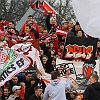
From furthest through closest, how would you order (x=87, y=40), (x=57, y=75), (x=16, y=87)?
(x=87, y=40) → (x=16, y=87) → (x=57, y=75)

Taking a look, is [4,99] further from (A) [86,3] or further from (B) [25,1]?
(B) [25,1]

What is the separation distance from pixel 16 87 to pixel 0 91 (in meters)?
0.42

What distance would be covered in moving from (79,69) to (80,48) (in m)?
1.11

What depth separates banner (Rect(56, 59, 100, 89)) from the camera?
11.7 m

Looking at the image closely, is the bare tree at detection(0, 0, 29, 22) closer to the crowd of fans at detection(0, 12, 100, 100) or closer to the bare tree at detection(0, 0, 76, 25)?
the bare tree at detection(0, 0, 76, 25)

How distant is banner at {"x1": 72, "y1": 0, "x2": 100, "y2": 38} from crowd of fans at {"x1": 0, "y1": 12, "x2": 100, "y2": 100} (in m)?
3.91

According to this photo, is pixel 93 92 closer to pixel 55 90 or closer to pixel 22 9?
pixel 55 90

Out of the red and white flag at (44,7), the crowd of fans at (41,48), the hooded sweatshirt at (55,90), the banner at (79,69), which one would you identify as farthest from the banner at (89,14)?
→ the red and white flag at (44,7)

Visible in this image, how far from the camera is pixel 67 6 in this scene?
4288 centimetres

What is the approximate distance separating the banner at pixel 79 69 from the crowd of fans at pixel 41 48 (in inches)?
12.1

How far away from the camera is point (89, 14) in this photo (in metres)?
6.76

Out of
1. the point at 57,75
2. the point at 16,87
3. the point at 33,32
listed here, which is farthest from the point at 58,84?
the point at 33,32

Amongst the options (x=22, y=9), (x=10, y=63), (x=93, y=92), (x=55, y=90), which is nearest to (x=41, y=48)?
(x=10, y=63)

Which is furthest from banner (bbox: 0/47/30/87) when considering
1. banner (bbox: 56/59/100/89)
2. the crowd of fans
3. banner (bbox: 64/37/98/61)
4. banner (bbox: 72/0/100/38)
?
banner (bbox: 72/0/100/38)
